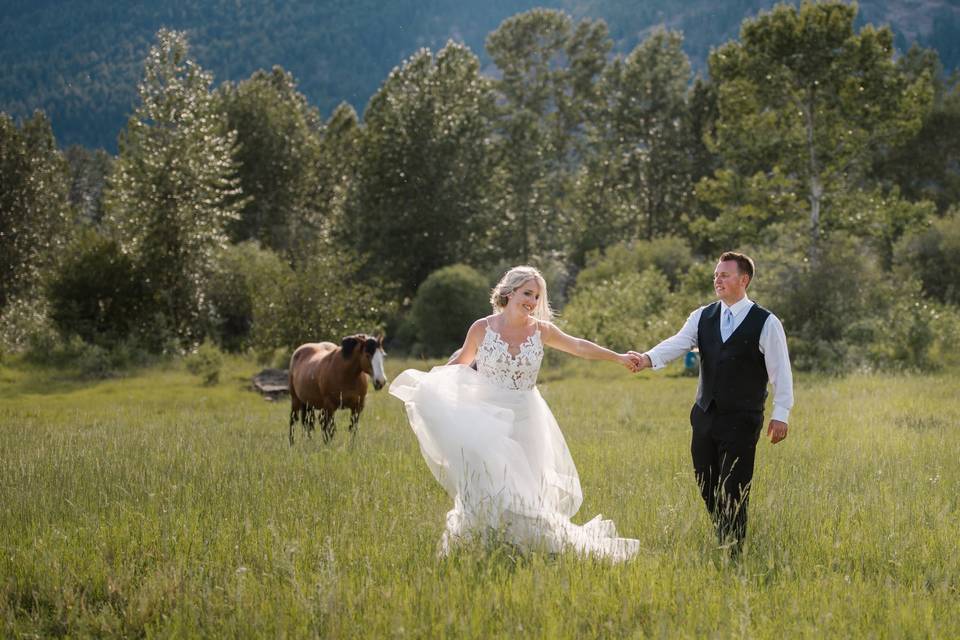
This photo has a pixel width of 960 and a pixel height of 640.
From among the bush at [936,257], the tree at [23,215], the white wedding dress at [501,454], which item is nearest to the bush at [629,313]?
the bush at [936,257]

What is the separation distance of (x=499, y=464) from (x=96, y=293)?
93.6 ft

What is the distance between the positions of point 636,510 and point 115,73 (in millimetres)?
153820

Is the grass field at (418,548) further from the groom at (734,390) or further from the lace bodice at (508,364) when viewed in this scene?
the lace bodice at (508,364)

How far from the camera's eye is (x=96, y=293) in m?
30.8

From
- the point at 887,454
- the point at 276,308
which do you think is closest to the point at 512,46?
the point at 276,308

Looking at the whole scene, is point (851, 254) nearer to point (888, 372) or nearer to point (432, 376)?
point (888, 372)

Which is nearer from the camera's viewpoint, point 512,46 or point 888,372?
point 888,372

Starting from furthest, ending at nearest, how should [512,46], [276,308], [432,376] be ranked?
[512,46] → [276,308] → [432,376]

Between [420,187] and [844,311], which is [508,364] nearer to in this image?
A: [844,311]

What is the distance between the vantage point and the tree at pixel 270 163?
172 feet

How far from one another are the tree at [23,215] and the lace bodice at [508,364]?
39842mm

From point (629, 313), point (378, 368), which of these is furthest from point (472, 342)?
point (629, 313)

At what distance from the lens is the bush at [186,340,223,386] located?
23.1 m

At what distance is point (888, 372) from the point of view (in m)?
20.2
